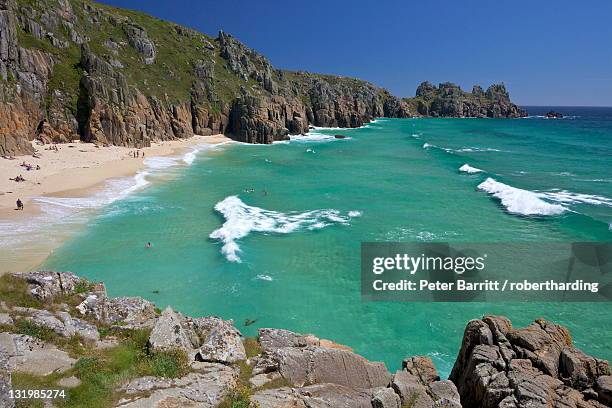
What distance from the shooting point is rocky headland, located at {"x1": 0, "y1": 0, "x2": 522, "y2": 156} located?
60094 mm

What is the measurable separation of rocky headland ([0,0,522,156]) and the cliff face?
0.18 metres

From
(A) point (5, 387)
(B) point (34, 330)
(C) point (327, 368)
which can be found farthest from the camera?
(C) point (327, 368)

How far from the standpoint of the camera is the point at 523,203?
39812mm

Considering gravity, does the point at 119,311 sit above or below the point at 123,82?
below

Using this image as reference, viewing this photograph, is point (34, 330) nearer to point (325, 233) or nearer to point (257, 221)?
point (325, 233)

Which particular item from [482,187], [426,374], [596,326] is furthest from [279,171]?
[426,374]

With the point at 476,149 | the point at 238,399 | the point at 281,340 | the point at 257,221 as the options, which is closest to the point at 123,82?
the point at 257,221

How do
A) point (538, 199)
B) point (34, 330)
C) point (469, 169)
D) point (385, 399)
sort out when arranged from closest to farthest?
1. point (385, 399)
2. point (34, 330)
3. point (538, 199)
4. point (469, 169)

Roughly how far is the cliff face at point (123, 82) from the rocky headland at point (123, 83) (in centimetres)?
18

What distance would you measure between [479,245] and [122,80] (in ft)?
225

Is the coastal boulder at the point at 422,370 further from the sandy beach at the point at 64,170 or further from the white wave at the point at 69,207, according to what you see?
the sandy beach at the point at 64,170

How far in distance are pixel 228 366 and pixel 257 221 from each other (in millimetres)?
25183

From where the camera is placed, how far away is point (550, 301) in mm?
23172

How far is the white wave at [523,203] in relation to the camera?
125 feet
